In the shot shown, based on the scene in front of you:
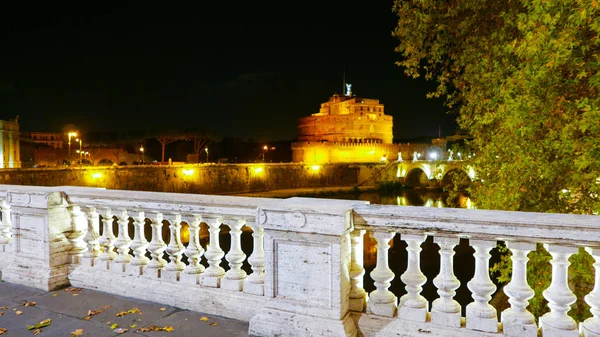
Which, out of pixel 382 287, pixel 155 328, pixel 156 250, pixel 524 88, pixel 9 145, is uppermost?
pixel 9 145

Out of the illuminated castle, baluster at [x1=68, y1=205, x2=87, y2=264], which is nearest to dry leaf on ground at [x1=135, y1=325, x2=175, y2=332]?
baluster at [x1=68, y1=205, x2=87, y2=264]

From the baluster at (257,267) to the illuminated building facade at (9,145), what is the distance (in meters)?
56.0

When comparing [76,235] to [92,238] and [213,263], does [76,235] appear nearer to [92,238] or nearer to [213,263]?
[92,238]

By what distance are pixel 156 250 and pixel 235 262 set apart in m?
0.89

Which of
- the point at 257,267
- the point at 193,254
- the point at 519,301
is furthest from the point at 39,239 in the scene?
the point at 519,301

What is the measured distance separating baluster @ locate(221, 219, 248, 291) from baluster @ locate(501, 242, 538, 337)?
2.04 metres

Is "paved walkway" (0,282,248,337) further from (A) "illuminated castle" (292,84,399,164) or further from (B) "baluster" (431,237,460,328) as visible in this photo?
(A) "illuminated castle" (292,84,399,164)

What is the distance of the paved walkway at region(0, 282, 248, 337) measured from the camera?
3.28 m

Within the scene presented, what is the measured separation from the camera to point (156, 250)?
3.97 meters

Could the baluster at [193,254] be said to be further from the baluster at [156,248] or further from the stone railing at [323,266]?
the baluster at [156,248]

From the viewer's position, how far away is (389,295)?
311 centimetres

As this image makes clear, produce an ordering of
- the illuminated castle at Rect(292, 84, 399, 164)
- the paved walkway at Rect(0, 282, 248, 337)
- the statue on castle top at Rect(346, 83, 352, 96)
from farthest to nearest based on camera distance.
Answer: the statue on castle top at Rect(346, 83, 352, 96), the illuminated castle at Rect(292, 84, 399, 164), the paved walkway at Rect(0, 282, 248, 337)

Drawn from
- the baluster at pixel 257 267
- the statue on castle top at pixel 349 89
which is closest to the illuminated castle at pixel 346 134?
the statue on castle top at pixel 349 89

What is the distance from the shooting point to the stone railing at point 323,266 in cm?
265
